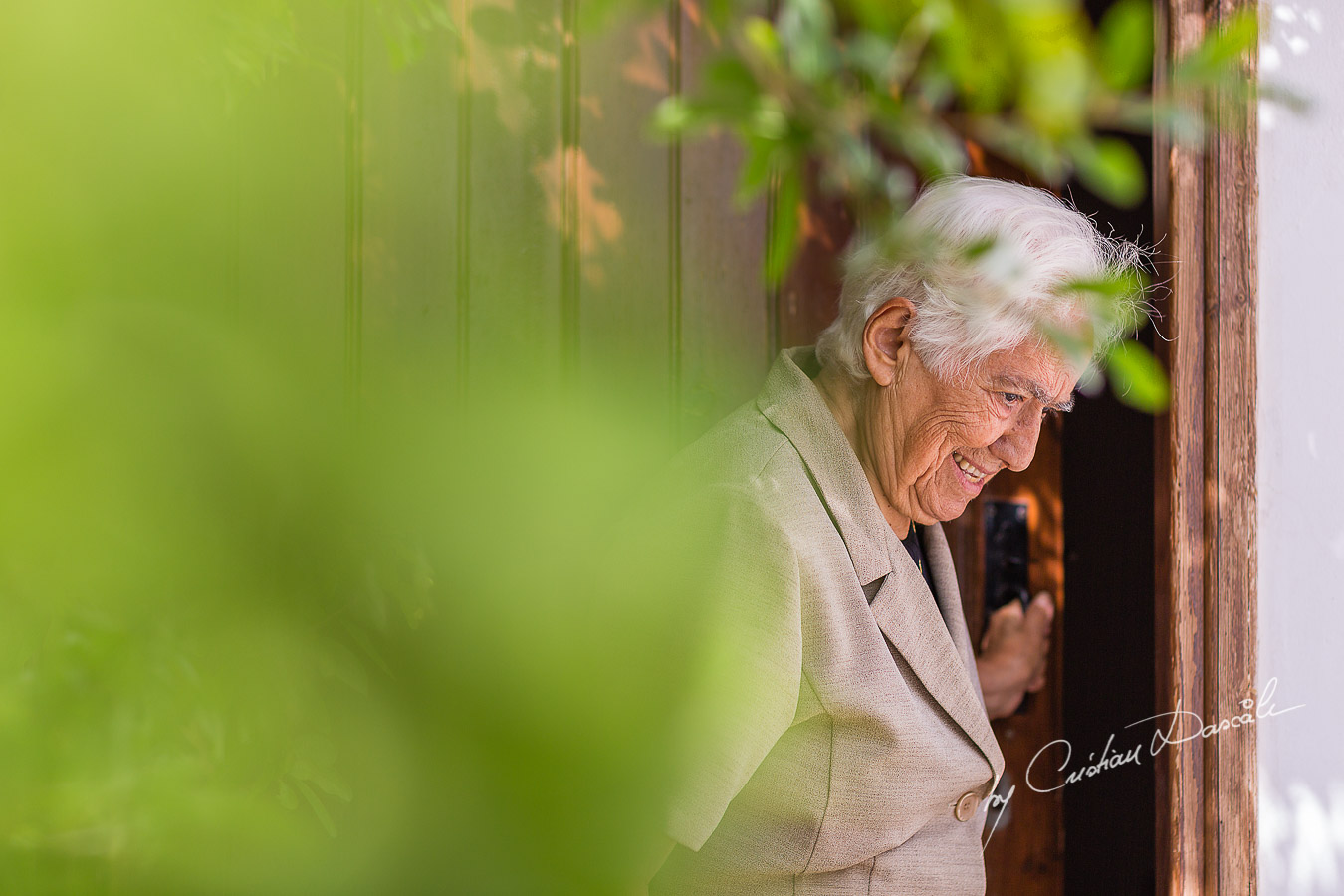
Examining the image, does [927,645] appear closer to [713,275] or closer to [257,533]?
[713,275]

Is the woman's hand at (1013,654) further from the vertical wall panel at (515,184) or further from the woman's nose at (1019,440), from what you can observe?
the vertical wall panel at (515,184)

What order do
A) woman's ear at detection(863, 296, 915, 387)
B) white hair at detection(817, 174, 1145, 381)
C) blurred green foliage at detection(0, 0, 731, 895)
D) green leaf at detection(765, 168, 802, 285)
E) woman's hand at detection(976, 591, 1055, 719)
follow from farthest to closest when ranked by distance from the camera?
woman's hand at detection(976, 591, 1055, 719) → woman's ear at detection(863, 296, 915, 387) → white hair at detection(817, 174, 1145, 381) → blurred green foliage at detection(0, 0, 731, 895) → green leaf at detection(765, 168, 802, 285)

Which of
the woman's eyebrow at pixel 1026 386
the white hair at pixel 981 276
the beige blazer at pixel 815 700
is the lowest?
the beige blazer at pixel 815 700

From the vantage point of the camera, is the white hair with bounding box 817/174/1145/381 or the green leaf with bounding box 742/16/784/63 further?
the white hair with bounding box 817/174/1145/381

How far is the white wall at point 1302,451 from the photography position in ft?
5.66

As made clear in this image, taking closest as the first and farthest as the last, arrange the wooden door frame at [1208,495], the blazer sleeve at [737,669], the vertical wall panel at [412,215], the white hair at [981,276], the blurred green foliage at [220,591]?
the blurred green foliage at [220,591]
the blazer sleeve at [737,669]
the white hair at [981,276]
the vertical wall panel at [412,215]
the wooden door frame at [1208,495]

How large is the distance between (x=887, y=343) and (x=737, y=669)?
0.53 metres

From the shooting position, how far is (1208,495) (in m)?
1.69

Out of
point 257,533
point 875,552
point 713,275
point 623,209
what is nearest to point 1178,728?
point 875,552

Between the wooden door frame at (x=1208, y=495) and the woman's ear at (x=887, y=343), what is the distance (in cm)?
56

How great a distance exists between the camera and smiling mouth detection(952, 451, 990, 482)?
1454 millimetres

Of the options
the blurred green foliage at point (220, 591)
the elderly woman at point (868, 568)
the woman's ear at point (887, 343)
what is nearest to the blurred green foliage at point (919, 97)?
the blurred green foliage at point (220, 591)

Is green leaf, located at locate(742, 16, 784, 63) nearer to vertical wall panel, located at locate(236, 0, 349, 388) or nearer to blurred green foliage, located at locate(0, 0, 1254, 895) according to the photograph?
blurred green foliage, located at locate(0, 0, 1254, 895)

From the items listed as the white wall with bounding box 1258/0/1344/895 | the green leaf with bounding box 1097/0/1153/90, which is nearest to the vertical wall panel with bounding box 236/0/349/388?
the green leaf with bounding box 1097/0/1153/90
